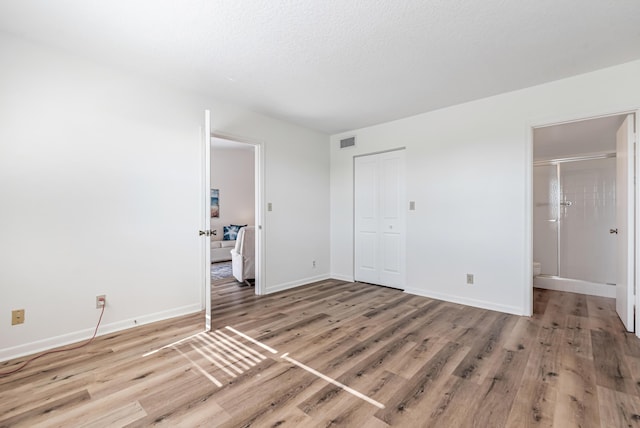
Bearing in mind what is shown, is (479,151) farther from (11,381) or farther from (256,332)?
(11,381)

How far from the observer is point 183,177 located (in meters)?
3.15

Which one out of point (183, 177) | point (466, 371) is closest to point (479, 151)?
point (466, 371)

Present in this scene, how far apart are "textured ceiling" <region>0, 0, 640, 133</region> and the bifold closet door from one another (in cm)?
137

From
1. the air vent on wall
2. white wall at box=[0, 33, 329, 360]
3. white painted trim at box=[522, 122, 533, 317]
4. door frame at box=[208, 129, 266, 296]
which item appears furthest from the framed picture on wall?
white painted trim at box=[522, 122, 533, 317]

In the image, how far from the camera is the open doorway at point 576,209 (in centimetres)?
407

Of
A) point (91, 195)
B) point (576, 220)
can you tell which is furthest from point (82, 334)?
point (576, 220)

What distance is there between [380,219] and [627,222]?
259 cm

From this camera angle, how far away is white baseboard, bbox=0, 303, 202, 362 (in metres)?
2.22

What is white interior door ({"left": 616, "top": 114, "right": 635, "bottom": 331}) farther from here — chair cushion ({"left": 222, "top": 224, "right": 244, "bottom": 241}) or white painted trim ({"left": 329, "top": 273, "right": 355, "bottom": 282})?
chair cushion ({"left": 222, "top": 224, "right": 244, "bottom": 241})

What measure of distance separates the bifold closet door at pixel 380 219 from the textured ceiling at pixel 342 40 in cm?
137

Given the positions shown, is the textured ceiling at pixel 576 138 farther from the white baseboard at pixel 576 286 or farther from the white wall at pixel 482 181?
the white baseboard at pixel 576 286

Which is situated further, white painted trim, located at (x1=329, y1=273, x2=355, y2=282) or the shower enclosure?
white painted trim, located at (x1=329, y1=273, x2=355, y2=282)

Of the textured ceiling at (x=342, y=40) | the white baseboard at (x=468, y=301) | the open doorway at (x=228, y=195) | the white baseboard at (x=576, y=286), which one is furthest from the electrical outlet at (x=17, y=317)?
the white baseboard at (x=576, y=286)

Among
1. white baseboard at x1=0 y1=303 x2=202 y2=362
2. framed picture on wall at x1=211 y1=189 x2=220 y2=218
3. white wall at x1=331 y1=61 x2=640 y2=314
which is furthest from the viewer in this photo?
framed picture on wall at x1=211 y1=189 x2=220 y2=218
